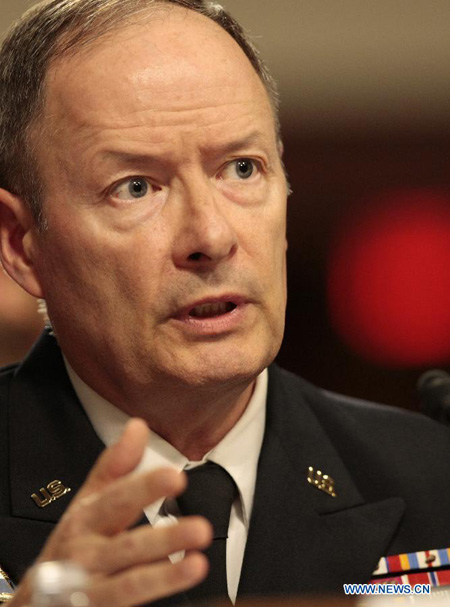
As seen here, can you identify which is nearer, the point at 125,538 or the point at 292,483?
the point at 125,538

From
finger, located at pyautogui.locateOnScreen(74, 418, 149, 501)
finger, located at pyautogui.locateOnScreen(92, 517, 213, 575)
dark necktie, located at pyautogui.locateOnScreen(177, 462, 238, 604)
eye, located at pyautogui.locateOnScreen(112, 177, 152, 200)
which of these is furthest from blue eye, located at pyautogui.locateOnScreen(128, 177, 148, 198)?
finger, located at pyautogui.locateOnScreen(92, 517, 213, 575)

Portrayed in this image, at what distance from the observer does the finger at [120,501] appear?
1.29 meters

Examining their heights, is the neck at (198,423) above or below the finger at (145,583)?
above

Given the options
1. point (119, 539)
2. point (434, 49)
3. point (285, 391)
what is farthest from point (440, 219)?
point (119, 539)

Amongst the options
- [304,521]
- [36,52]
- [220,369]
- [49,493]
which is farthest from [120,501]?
[36,52]

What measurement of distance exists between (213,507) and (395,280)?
2.88 metres

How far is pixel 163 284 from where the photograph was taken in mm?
1873

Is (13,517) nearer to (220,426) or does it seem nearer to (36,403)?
(36,403)

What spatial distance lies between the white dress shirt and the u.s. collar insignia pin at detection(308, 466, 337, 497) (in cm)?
12

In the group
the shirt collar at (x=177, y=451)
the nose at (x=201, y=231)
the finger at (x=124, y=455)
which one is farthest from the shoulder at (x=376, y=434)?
the finger at (x=124, y=455)

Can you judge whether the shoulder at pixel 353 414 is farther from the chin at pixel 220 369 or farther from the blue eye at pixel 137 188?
the blue eye at pixel 137 188

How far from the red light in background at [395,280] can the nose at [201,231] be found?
2.74 meters

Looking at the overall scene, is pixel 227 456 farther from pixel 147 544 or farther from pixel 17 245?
pixel 147 544

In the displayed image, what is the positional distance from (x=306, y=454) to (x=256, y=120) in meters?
0.70
